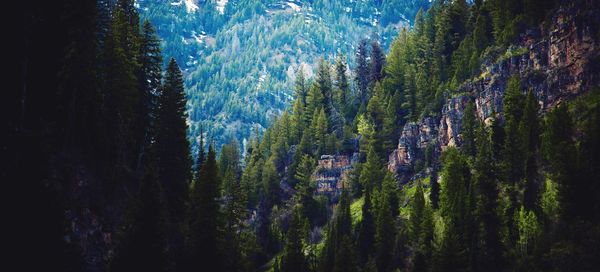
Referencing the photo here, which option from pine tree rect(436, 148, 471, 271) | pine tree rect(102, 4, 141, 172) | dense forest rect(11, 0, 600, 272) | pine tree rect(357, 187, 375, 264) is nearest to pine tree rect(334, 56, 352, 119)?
dense forest rect(11, 0, 600, 272)

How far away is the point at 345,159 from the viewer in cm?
10388

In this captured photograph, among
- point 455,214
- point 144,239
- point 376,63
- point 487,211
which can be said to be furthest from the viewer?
point 376,63

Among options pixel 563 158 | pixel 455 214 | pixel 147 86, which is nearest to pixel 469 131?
pixel 455 214

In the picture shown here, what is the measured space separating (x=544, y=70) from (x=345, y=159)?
38.6 m

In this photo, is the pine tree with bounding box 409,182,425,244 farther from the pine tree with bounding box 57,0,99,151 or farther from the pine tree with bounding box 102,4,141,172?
the pine tree with bounding box 57,0,99,151

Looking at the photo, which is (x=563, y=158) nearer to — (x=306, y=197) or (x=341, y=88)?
(x=306, y=197)

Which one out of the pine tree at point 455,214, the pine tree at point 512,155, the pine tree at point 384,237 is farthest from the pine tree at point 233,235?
the pine tree at point 512,155

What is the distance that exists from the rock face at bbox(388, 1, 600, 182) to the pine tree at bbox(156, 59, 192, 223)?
4066 cm

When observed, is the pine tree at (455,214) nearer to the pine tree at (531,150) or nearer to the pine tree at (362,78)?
the pine tree at (531,150)

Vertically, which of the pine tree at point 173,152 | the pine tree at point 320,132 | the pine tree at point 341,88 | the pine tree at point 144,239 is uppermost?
the pine tree at point 341,88

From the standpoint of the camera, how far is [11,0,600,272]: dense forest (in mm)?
42156

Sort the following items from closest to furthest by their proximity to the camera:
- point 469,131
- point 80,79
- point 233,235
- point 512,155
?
point 80,79
point 233,235
point 512,155
point 469,131

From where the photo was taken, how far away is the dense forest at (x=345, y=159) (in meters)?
42.2

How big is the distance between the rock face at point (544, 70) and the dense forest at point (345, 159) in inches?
9.7
